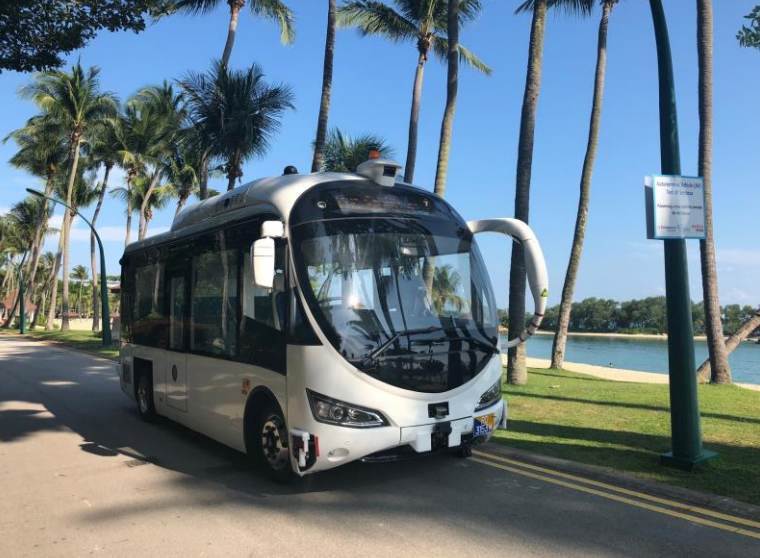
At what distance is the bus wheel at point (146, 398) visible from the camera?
866cm

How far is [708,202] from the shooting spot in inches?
527

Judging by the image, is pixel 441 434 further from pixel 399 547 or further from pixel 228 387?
pixel 228 387

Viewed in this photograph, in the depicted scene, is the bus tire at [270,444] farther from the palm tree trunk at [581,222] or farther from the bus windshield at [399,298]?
the palm tree trunk at [581,222]

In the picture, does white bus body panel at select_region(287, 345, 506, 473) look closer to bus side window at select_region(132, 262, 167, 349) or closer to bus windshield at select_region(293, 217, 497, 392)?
bus windshield at select_region(293, 217, 497, 392)

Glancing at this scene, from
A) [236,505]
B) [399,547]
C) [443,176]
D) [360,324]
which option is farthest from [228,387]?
[443,176]

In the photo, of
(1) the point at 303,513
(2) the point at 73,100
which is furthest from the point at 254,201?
(2) the point at 73,100

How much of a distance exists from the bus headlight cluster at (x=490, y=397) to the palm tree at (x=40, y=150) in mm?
40060

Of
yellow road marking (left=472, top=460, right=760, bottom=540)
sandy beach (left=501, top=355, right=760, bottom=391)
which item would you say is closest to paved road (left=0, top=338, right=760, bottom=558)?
yellow road marking (left=472, top=460, right=760, bottom=540)

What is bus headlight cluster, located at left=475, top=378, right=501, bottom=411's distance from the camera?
5.56m

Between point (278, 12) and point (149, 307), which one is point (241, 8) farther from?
point (149, 307)

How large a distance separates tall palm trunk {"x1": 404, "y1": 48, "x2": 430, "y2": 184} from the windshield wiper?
13064 millimetres

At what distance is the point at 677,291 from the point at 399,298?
310cm

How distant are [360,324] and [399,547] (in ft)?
5.99

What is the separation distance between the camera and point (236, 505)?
5074 millimetres
